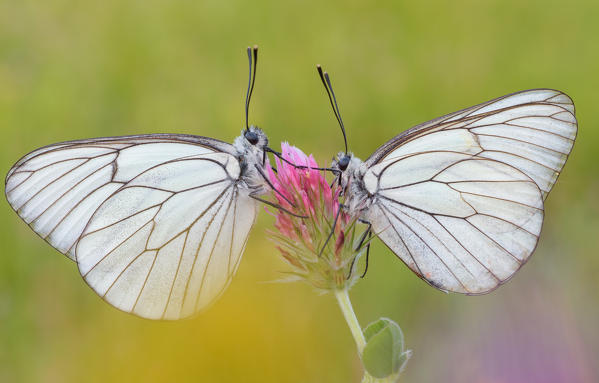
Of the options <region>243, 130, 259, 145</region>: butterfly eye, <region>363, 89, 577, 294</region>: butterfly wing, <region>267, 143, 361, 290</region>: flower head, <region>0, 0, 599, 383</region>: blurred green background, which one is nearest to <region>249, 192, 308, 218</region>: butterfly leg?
<region>267, 143, 361, 290</region>: flower head

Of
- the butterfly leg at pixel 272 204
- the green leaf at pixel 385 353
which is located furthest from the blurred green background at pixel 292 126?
the butterfly leg at pixel 272 204

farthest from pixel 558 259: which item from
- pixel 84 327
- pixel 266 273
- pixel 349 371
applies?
pixel 84 327

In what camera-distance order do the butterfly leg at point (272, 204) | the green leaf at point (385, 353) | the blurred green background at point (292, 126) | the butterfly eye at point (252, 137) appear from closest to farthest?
→ the green leaf at point (385, 353)
the butterfly leg at point (272, 204)
the butterfly eye at point (252, 137)
the blurred green background at point (292, 126)

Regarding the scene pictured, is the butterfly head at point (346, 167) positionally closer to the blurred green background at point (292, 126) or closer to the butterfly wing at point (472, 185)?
the butterfly wing at point (472, 185)

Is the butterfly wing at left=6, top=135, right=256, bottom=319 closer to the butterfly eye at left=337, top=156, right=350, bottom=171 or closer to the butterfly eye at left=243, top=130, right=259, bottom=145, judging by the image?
the butterfly eye at left=243, top=130, right=259, bottom=145

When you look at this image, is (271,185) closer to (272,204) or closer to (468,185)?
(272,204)

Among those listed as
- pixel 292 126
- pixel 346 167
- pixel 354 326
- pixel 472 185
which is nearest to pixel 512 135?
pixel 472 185

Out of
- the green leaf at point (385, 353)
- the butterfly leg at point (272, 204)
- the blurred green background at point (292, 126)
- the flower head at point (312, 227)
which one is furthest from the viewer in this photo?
the blurred green background at point (292, 126)

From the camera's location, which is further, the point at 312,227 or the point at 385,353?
the point at 312,227
